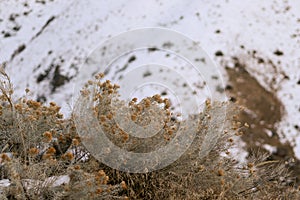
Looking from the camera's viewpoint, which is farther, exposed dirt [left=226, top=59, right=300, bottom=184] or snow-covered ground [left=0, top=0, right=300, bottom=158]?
snow-covered ground [left=0, top=0, right=300, bottom=158]

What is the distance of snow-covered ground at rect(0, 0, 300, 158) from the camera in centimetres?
520

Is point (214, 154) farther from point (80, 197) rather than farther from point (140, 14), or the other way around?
point (140, 14)

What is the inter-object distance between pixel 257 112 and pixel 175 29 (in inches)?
64.2

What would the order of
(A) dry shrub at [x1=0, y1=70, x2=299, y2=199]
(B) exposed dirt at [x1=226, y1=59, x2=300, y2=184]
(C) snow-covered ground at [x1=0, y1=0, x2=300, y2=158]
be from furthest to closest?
1. (C) snow-covered ground at [x1=0, y1=0, x2=300, y2=158]
2. (B) exposed dirt at [x1=226, y1=59, x2=300, y2=184]
3. (A) dry shrub at [x1=0, y1=70, x2=299, y2=199]

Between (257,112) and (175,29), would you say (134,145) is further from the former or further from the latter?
(175,29)

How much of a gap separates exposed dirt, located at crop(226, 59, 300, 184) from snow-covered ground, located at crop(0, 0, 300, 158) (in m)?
0.10

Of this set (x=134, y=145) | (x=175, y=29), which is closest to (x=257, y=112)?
(x=175, y=29)

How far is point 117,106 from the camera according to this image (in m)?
2.73

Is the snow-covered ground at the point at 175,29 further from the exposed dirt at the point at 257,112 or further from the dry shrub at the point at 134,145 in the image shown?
the dry shrub at the point at 134,145

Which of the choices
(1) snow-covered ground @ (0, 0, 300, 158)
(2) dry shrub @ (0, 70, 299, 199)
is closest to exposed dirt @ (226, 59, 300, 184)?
(1) snow-covered ground @ (0, 0, 300, 158)

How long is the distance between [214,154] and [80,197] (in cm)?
109

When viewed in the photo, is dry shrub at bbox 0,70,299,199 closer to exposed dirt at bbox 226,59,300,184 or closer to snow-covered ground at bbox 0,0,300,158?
exposed dirt at bbox 226,59,300,184

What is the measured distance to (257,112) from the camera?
473 centimetres

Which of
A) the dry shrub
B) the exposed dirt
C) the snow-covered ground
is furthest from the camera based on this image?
the snow-covered ground
